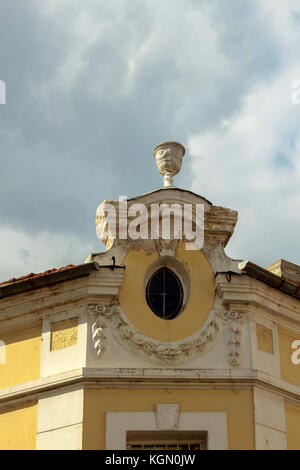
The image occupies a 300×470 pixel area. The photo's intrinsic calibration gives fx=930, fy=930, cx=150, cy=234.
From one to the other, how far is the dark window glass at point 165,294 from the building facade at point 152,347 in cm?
2

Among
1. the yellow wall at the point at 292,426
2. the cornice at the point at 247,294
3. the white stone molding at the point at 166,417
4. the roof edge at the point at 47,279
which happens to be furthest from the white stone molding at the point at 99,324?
the yellow wall at the point at 292,426

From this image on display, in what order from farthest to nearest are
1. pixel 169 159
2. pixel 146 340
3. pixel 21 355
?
pixel 169 159 < pixel 21 355 < pixel 146 340

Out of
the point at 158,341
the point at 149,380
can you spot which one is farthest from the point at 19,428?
the point at 158,341

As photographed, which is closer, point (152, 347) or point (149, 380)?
point (149, 380)

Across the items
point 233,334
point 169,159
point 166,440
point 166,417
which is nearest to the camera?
point 166,417

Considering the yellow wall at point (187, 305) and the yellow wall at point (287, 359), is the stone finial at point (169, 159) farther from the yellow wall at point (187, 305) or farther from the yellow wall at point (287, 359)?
the yellow wall at point (287, 359)

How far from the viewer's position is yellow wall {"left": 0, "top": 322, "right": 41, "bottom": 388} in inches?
617

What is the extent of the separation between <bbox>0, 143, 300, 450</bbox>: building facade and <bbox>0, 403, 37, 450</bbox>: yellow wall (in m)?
0.02

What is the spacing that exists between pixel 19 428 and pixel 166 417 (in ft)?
8.08

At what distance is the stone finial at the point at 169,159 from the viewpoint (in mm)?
17219

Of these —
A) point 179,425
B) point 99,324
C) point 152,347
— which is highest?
point 99,324

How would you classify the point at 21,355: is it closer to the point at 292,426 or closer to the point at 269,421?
the point at 269,421

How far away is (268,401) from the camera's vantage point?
15.4 metres

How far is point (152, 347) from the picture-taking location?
50.3 ft
